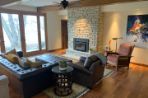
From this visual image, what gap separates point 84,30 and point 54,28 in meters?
2.44

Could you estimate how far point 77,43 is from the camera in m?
6.94

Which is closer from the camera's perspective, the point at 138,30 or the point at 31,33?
the point at 138,30

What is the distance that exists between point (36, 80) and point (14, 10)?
4475mm

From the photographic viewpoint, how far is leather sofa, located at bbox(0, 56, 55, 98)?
2924mm

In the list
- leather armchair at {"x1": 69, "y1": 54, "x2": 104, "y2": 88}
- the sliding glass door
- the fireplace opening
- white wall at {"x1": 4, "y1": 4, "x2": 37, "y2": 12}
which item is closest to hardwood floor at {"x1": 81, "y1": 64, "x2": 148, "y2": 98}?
leather armchair at {"x1": 69, "y1": 54, "x2": 104, "y2": 88}

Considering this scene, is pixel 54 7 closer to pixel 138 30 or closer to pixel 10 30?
pixel 10 30

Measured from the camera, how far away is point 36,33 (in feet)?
24.4

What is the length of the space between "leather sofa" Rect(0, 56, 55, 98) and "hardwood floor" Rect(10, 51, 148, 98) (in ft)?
0.75

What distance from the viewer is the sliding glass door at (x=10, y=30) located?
6.16 m

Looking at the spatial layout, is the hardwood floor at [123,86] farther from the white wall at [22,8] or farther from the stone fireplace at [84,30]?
the white wall at [22,8]

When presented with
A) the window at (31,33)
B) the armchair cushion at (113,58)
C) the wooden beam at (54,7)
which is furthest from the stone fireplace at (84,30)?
the window at (31,33)

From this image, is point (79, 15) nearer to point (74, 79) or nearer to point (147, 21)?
point (147, 21)

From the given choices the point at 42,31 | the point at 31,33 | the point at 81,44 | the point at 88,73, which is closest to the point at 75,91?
the point at 88,73

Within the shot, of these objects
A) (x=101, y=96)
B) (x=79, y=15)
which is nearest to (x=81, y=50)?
(x=79, y=15)
